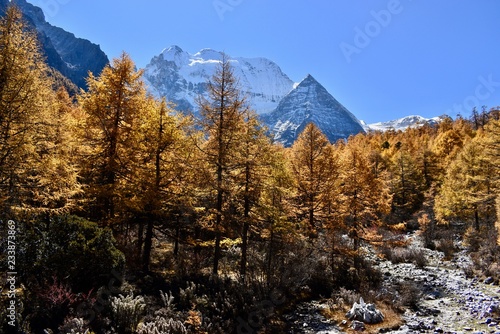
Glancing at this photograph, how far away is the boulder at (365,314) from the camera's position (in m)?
13.1

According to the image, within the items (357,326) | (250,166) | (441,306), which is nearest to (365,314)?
(357,326)

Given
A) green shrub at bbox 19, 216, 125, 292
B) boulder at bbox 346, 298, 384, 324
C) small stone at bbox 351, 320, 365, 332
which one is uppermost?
green shrub at bbox 19, 216, 125, 292

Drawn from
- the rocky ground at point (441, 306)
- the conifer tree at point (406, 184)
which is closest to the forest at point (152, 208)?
the rocky ground at point (441, 306)

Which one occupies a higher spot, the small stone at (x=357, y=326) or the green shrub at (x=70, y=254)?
the green shrub at (x=70, y=254)

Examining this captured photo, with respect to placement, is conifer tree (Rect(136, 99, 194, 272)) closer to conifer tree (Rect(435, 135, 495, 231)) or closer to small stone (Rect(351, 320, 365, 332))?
small stone (Rect(351, 320, 365, 332))

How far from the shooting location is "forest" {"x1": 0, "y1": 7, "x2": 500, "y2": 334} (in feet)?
33.2

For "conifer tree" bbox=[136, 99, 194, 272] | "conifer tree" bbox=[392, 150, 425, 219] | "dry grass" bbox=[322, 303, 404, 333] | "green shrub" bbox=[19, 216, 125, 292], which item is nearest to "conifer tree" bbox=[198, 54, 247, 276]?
"conifer tree" bbox=[136, 99, 194, 272]

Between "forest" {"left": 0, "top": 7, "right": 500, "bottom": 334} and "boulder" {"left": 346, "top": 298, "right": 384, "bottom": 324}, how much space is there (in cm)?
186

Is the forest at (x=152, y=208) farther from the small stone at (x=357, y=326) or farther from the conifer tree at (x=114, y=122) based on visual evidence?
the small stone at (x=357, y=326)

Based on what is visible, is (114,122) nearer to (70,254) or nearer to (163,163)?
(163,163)

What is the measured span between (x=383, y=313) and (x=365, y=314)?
1.28 meters

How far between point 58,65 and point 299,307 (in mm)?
214797

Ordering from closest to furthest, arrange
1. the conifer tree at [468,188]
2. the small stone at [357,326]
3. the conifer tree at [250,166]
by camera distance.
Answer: the small stone at [357,326]
the conifer tree at [250,166]
the conifer tree at [468,188]

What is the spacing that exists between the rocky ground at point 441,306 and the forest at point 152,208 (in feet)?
3.13
